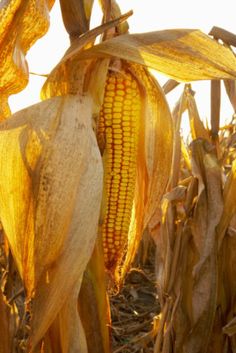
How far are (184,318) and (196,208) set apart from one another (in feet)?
1.43

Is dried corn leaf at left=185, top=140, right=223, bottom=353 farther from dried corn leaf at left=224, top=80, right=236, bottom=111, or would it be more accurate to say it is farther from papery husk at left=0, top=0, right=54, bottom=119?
papery husk at left=0, top=0, right=54, bottom=119

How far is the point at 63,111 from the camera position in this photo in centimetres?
124

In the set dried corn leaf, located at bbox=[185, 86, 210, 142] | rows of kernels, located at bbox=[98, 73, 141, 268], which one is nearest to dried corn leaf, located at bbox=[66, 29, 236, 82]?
rows of kernels, located at bbox=[98, 73, 141, 268]

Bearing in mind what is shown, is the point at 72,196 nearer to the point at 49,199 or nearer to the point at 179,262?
the point at 49,199

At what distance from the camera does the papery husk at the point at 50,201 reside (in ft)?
3.72

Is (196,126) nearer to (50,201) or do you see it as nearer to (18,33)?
(18,33)

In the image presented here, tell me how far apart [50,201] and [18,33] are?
434 millimetres

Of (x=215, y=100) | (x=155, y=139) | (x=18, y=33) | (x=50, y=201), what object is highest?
(x=18, y=33)

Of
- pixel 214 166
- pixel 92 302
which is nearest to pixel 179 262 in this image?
pixel 214 166

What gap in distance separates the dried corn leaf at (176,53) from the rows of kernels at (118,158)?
0.11 meters

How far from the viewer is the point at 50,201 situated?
1.13 meters

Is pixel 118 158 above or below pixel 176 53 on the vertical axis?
below

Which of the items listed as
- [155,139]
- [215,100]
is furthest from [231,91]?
[155,139]

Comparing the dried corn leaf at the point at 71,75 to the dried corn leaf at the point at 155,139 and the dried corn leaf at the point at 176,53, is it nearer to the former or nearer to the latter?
the dried corn leaf at the point at 176,53
